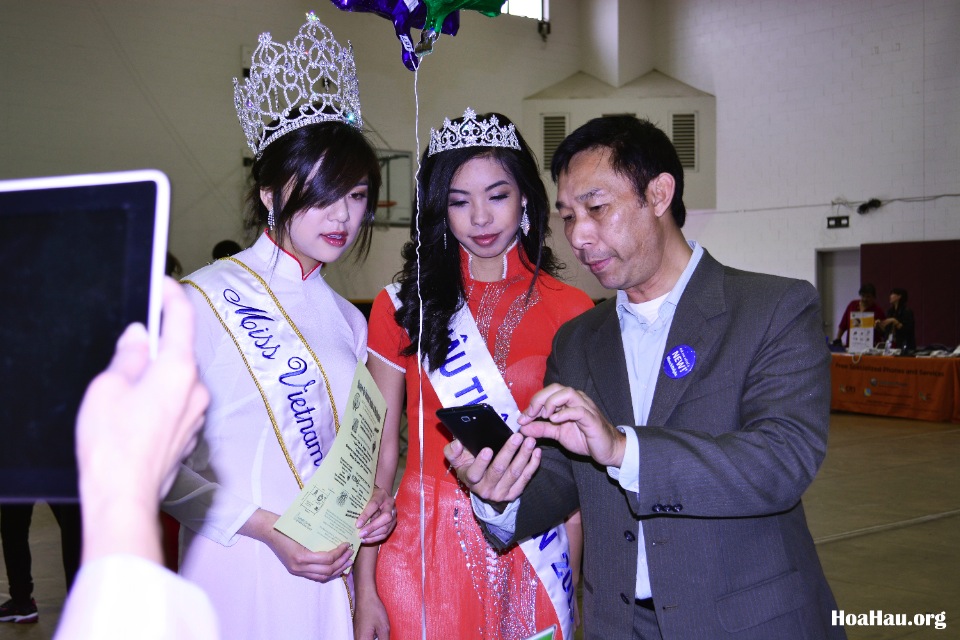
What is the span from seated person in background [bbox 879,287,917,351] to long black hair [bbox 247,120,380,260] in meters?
7.91

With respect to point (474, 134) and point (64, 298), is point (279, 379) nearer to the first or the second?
point (474, 134)

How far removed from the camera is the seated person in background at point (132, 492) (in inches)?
16.4

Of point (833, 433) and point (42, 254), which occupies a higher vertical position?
point (42, 254)

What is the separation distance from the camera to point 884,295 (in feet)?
34.1

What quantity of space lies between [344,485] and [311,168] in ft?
1.82

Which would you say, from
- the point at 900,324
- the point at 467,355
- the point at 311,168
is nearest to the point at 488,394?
the point at 467,355

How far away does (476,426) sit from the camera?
126cm

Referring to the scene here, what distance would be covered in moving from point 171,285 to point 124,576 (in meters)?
0.16

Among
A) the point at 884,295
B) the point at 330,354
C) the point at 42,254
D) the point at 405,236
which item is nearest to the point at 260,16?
the point at 405,236

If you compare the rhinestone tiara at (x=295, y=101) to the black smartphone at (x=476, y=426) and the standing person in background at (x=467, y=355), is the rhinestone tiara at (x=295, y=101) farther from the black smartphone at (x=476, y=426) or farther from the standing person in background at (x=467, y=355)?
the black smartphone at (x=476, y=426)

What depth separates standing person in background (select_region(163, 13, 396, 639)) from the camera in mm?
1363

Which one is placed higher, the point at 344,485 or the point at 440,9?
the point at 440,9

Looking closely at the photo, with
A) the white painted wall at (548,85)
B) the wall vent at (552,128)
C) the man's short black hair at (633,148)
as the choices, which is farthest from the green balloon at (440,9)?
the wall vent at (552,128)

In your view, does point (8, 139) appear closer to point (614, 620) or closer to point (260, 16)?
point (260, 16)
